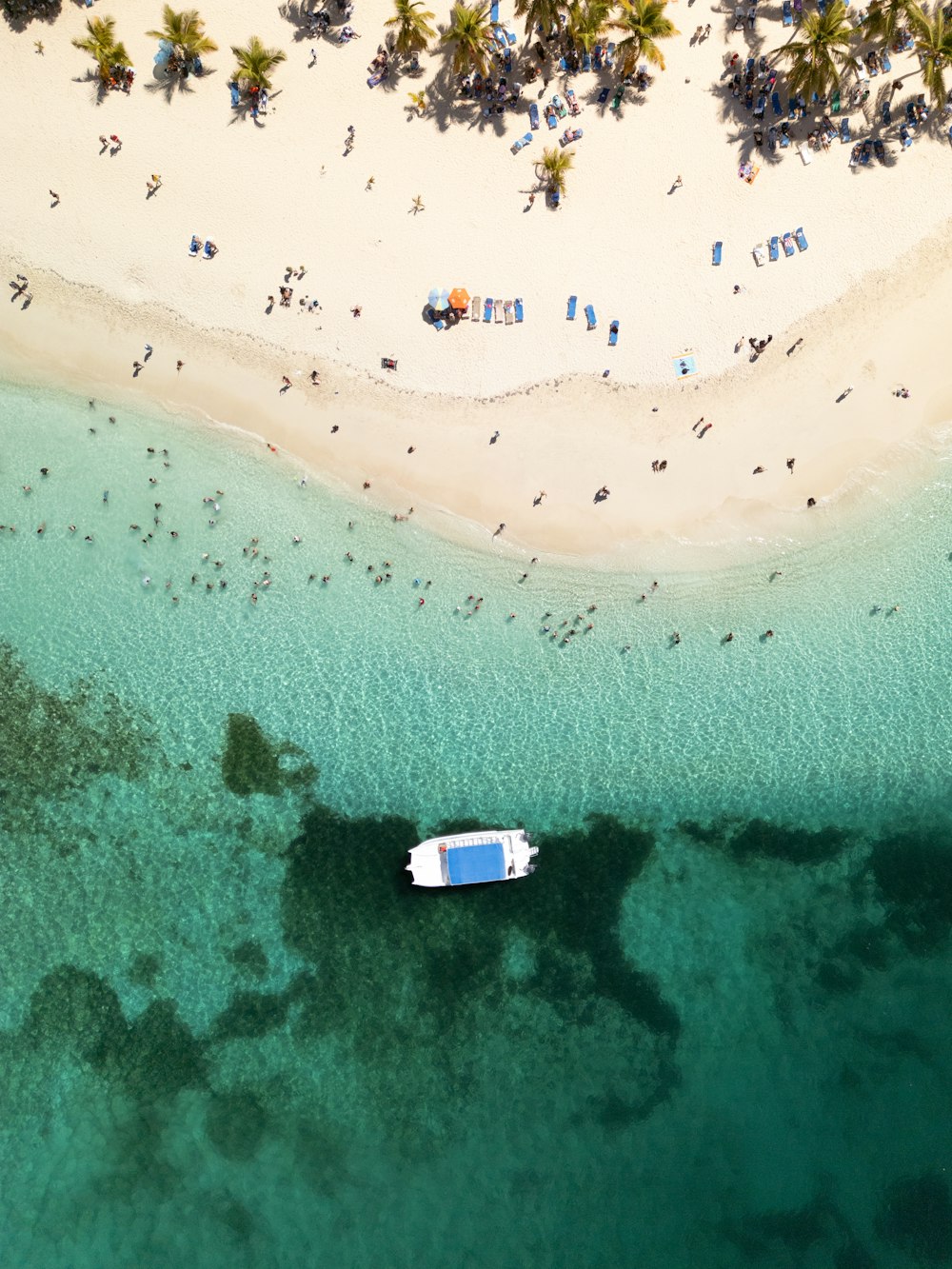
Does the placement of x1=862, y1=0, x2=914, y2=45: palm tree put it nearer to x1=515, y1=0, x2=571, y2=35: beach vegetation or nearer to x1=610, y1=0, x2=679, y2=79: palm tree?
x1=610, y1=0, x2=679, y2=79: palm tree

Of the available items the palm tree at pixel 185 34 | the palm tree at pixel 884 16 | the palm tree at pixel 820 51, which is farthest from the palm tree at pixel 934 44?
the palm tree at pixel 185 34

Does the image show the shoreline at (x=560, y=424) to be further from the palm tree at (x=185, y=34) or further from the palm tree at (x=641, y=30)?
the palm tree at (x=641, y=30)

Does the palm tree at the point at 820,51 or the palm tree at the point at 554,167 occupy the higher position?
the palm tree at the point at 820,51

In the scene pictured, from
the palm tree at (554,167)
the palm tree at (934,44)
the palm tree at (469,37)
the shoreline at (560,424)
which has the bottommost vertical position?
the shoreline at (560,424)

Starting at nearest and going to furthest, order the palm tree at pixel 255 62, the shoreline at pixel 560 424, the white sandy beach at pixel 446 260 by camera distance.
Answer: the palm tree at pixel 255 62 → the white sandy beach at pixel 446 260 → the shoreline at pixel 560 424

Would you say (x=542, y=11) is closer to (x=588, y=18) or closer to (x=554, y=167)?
(x=588, y=18)

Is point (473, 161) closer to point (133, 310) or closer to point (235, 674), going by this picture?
point (133, 310)

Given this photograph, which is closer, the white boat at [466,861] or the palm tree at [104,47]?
the palm tree at [104,47]
